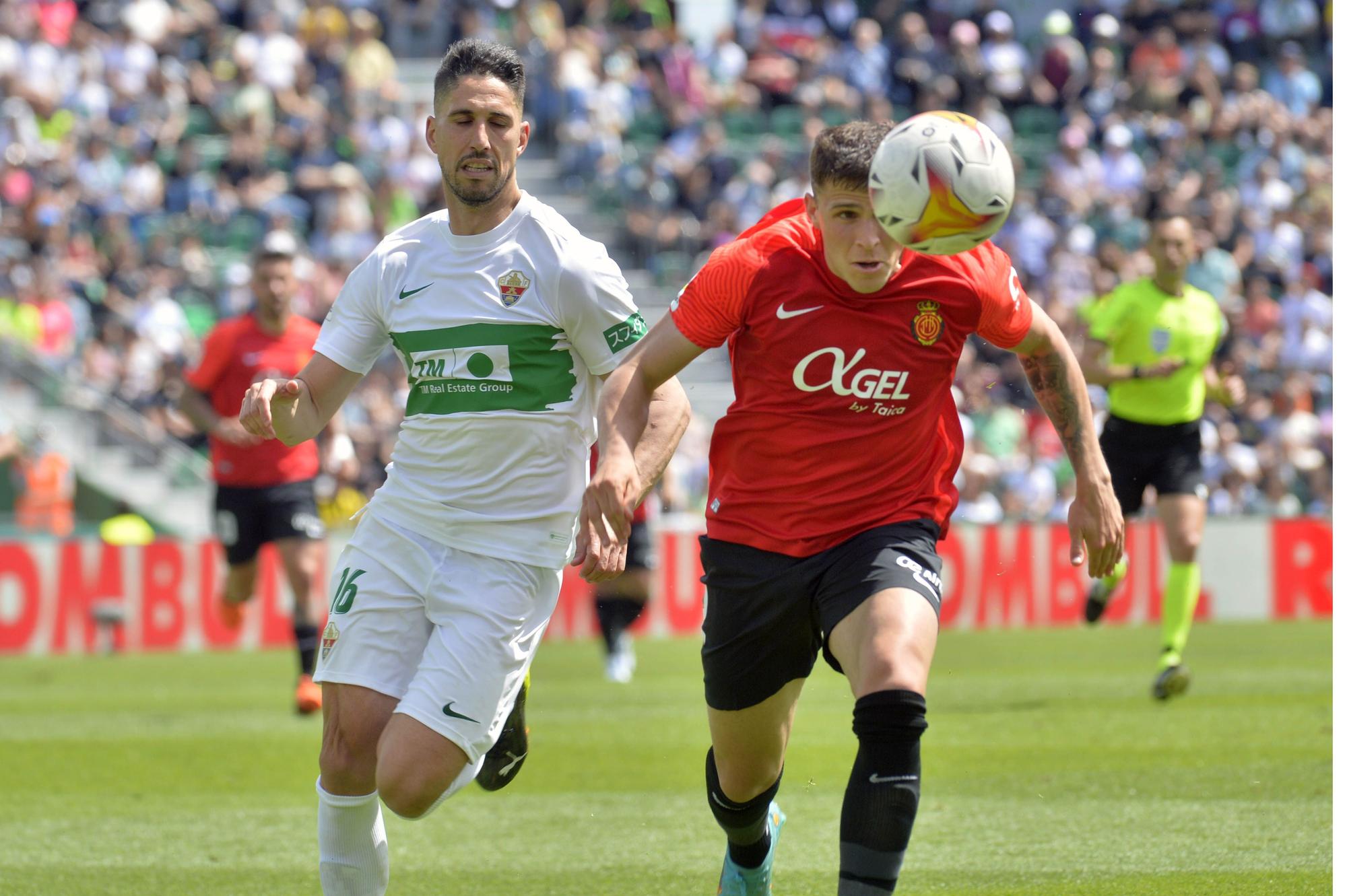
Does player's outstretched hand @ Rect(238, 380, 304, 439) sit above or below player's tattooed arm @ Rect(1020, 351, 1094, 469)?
above

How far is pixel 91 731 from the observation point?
1221 centimetres

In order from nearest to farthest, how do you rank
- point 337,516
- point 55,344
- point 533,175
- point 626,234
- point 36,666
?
point 36,666 → point 337,516 → point 55,344 → point 626,234 → point 533,175

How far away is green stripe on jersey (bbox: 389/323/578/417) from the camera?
6.04 m

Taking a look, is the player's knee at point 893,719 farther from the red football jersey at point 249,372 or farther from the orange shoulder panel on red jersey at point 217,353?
the orange shoulder panel on red jersey at point 217,353

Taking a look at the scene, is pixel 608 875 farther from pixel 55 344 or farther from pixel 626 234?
pixel 626 234

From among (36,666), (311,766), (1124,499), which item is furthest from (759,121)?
(311,766)

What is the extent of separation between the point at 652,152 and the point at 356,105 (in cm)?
407

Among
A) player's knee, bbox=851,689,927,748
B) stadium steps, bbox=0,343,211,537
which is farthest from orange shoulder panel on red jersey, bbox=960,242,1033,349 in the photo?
stadium steps, bbox=0,343,211,537

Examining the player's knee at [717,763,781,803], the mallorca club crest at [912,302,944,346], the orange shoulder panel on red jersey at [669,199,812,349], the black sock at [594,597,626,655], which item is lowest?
the black sock at [594,597,626,655]

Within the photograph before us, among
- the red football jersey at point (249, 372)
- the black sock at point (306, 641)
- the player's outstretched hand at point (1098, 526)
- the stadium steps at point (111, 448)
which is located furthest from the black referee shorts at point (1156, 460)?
the stadium steps at point (111, 448)

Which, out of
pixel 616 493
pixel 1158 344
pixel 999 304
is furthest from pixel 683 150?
pixel 616 493

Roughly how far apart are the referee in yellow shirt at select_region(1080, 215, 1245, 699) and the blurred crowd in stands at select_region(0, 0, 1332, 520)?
7975mm

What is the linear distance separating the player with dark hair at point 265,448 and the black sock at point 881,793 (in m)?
7.56

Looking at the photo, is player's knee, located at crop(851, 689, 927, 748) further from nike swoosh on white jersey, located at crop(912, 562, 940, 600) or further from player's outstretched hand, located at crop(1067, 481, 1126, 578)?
player's outstretched hand, located at crop(1067, 481, 1126, 578)
